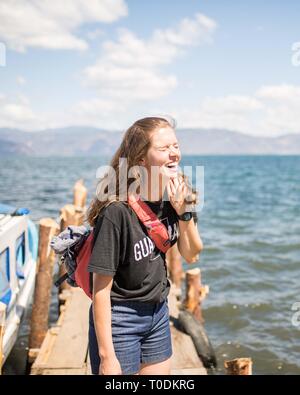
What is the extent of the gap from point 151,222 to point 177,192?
0.28 meters

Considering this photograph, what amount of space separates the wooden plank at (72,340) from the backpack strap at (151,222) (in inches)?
156

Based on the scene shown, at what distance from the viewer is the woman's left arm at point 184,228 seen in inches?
121

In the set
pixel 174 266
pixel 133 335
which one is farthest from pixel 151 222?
pixel 174 266

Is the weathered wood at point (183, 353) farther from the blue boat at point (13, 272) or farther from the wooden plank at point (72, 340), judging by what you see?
the blue boat at point (13, 272)

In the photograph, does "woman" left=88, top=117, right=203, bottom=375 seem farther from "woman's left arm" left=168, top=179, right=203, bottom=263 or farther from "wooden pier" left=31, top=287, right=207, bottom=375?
"wooden pier" left=31, top=287, right=207, bottom=375

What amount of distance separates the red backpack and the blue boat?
4.75 meters

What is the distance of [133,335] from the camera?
308cm

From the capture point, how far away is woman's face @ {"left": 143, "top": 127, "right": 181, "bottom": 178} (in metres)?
3.05

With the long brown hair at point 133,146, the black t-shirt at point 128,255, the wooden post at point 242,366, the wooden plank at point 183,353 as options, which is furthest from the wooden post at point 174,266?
the long brown hair at point 133,146

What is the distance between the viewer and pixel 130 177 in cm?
309

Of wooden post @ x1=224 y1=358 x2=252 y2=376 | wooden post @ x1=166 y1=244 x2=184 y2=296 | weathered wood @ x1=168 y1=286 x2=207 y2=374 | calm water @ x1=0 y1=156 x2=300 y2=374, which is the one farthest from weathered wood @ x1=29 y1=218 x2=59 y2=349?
wooden post @ x1=166 y1=244 x2=184 y2=296

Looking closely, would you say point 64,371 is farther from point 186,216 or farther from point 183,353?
point 186,216

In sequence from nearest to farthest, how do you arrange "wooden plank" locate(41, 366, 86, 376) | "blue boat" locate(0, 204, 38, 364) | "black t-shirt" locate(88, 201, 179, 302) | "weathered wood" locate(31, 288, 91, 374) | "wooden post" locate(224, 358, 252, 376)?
1. "black t-shirt" locate(88, 201, 179, 302)
2. "wooden post" locate(224, 358, 252, 376)
3. "wooden plank" locate(41, 366, 86, 376)
4. "weathered wood" locate(31, 288, 91, 374)
5. "blue boat" locate(0, 204, 38, 364)

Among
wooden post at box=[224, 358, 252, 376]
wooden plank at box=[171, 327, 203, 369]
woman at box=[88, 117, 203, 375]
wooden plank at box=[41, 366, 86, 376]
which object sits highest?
woman at box=[88, 117, 203, 375]
